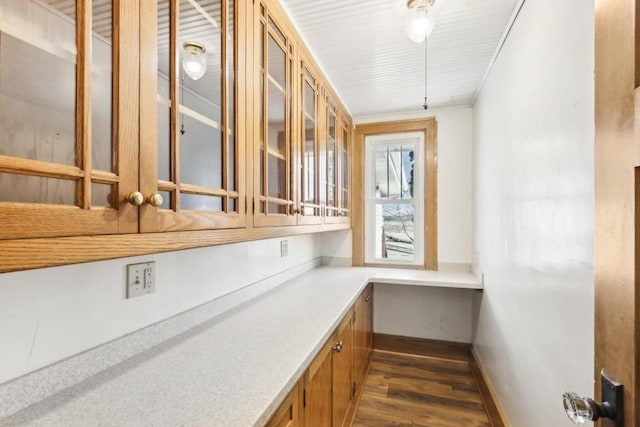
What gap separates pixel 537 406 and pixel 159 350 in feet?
5.06

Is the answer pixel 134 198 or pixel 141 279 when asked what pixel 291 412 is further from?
pixel 134 198

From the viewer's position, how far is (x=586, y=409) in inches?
23.3

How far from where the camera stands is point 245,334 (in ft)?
4.13

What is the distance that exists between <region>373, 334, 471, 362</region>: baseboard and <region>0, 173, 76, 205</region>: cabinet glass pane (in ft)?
9.69

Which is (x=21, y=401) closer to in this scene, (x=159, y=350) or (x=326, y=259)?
(x=159, y=350)

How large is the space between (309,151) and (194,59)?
983 mm

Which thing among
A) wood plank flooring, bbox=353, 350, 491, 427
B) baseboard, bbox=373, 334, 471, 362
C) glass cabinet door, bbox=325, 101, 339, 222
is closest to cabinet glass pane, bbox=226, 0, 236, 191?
glass cabinet door, bbox=325, 101, 339, 222

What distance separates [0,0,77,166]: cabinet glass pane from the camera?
0.50 meters

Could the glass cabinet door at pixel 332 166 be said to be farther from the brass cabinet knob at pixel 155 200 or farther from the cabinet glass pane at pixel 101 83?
the cabinet glass pane at pixel 101 83

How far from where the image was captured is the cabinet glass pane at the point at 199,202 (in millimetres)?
852

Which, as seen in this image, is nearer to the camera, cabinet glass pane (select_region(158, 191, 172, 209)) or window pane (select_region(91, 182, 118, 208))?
window pane (select_region(91, 182, 118, 208))

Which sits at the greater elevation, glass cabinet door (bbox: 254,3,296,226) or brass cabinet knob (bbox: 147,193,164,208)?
glass cabinet door (bbox: 254,3,296,226)

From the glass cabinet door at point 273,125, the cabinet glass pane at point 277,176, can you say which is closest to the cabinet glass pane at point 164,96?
the glass cabinet door at point 273,125

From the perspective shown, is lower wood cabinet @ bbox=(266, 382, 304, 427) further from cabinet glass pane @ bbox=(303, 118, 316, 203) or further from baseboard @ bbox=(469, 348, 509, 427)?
baseboard @ bbox=(469, 348, 509, 427)
